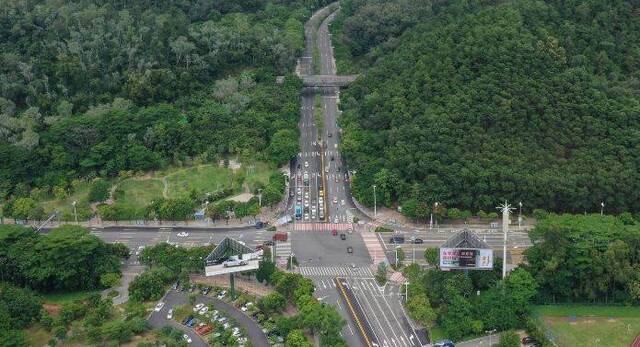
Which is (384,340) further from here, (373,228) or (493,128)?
(493,128)

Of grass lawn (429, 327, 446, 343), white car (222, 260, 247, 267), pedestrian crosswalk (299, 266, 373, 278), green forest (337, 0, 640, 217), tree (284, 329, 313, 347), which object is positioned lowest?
grass lawn (429, 327, 446, 343)

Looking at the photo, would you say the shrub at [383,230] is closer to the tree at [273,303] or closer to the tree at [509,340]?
the tree at [273,303]

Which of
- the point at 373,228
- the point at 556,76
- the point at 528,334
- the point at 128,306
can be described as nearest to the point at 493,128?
the point at 556,76

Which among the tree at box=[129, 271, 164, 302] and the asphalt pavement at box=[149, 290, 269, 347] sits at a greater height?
the tree at box=[129, 271, 164, 302]

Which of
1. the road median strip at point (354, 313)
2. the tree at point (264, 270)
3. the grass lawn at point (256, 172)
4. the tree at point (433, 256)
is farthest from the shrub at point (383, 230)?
the grass lawn at point (256, 172)

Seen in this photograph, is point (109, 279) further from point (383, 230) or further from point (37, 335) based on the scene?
point (383, 230)

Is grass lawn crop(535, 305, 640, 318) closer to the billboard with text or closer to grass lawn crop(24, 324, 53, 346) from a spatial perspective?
the billboard with text

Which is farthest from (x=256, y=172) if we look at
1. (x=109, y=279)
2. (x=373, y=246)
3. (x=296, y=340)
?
(x=296, y=340)

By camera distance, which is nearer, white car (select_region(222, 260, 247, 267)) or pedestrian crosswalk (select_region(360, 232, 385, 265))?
white car (select_region(222, 260, 247, 267))

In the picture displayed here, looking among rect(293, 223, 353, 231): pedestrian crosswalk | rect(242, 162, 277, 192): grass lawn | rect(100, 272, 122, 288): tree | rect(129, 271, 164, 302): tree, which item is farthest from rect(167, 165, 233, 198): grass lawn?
rect(129, 271, 164, 302): tree
